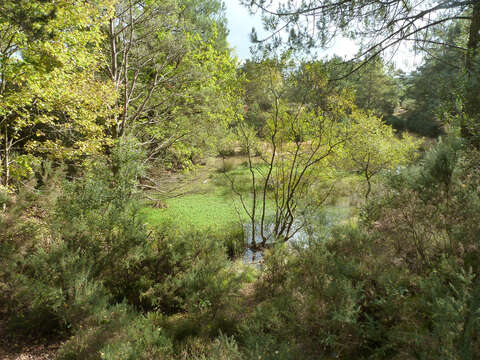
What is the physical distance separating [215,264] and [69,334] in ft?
7.71

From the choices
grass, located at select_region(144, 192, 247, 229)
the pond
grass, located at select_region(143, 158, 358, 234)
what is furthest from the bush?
grass, located at select_region(144, 192, 247, 229)

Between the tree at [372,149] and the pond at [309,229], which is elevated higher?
the tree at [372,149]

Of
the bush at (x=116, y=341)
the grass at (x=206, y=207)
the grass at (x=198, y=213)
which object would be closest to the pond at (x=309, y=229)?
the grass at (x=206, y=207)

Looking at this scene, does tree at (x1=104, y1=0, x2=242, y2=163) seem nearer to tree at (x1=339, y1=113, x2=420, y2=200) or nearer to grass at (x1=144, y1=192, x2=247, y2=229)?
grass at (x1=144, y1=192, x2=247, y2=229)

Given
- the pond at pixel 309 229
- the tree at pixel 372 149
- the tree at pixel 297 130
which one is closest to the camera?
the pond at pixel 309 229

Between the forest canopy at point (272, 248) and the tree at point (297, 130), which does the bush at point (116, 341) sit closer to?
→ the forest canopy at point (272, 248)

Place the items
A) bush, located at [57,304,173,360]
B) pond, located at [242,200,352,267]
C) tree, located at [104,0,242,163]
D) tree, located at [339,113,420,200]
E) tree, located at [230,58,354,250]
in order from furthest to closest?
1. tree, located at [339,113,420,200]
2. tree, located at [104,0,242,163]
3. tree, located at [230,58,354,250]
4. pond, located at [242,200,352,267]
5. bush, located at [57,304,173,360]

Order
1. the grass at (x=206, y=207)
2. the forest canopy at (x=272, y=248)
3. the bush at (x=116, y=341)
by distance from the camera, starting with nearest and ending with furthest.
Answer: the forest canopy at (x=272, y=248), the bush at (x=116, y=341), the grass at (x=206, y=207)

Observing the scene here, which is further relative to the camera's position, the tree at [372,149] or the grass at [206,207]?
the tree at [372,149]

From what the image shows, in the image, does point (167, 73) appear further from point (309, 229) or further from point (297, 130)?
point (309, 229)

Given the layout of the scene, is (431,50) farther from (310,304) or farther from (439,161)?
(310,304)

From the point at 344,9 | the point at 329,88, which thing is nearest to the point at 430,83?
the point at 329,88

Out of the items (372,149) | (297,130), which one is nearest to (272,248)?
(297,130)

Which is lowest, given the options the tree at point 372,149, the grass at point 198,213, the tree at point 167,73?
the grass at point 198,213
